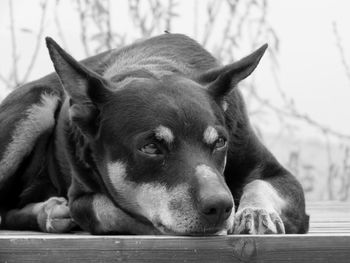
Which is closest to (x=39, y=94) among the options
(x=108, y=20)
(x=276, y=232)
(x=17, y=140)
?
(x=17, y=140)

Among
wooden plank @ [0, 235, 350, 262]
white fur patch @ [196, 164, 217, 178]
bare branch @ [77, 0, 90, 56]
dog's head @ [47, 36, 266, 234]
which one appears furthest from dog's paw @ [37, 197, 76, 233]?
bare branch @ [77, 0, 90, 56]

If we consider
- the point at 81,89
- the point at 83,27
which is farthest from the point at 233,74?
the point at 83,27

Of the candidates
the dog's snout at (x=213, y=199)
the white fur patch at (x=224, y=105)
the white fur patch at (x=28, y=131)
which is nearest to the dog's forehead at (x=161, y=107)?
the white fur patch at (x=224, y=105)

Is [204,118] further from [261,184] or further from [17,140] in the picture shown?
[17,140]

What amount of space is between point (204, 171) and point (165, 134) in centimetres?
27

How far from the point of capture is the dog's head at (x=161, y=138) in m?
3.78

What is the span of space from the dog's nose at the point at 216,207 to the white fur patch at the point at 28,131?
6.15 ft

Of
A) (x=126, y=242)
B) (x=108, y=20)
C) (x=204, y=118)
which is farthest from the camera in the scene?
(x=108, y=20)

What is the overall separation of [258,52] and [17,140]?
5.40 feet

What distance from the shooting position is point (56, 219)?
4.69 m

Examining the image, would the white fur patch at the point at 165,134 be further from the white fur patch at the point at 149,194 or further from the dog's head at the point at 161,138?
the white fur patch at the point at 149,194

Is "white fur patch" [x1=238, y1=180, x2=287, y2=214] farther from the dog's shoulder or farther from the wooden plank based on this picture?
the dog's shoulder

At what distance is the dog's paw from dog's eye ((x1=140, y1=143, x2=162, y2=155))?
0.85 metres

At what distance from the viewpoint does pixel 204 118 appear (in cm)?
407
